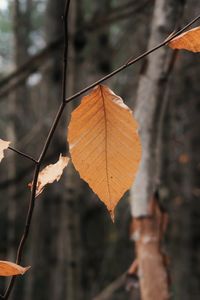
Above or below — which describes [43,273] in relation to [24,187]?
below

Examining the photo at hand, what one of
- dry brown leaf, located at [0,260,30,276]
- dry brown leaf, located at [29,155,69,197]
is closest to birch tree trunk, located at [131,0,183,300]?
dry brown leaf, located at [29,155,69,197]

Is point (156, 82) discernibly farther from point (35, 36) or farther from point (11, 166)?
point (35, 36)

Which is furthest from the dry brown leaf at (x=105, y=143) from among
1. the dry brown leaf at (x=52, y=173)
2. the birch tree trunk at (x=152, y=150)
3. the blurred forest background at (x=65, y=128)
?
the blurred forest background at (x=65, y=128)

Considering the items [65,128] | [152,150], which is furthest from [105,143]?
[65,128]

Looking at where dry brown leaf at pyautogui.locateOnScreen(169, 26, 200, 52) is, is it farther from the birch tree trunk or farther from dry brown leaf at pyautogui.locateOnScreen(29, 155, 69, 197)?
the birch tree trunk

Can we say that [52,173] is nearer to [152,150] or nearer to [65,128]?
[152,150]

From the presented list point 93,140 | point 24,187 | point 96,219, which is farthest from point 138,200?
point 96,219
